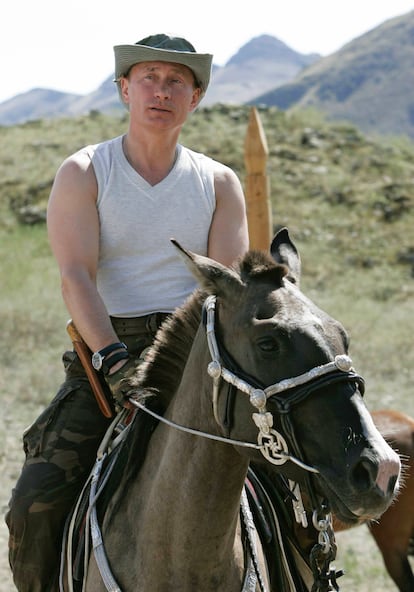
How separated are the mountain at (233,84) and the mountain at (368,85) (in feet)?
39.3

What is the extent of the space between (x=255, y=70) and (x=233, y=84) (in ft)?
51.3

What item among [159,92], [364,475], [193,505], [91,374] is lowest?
[193,505]

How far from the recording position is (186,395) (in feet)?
8.47

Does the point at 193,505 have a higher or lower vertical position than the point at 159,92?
lower

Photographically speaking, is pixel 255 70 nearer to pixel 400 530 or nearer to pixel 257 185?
pixel 257 185

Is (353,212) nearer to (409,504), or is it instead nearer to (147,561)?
(409,504)

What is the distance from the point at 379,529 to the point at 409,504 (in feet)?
0.87

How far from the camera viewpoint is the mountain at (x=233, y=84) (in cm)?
10606

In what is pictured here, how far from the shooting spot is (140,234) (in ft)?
10.9

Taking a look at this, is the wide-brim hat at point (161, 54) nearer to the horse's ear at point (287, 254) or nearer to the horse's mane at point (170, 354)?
the horse's ear at point (287, 254)

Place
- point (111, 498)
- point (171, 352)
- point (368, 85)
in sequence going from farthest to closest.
→ point (368, 85)
point (111, 498)
point (171, 352)

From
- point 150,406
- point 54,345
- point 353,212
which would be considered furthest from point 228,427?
point 353,212

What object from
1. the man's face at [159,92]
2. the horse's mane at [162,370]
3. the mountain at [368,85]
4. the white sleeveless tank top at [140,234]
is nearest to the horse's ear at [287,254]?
the horse's mane at [162,370]

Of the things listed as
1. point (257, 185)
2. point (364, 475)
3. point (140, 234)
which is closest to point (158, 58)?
point (140, 234)
